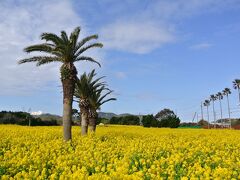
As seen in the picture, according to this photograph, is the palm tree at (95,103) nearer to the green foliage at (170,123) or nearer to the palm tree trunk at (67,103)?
the palm tree trunk at (67,103)

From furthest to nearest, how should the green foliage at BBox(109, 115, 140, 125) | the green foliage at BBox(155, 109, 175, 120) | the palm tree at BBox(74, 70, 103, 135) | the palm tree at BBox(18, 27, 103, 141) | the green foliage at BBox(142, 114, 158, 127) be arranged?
the green foliage at BBox(155, 109, 175, 120)
the green foliage at BBox(109, 115, 140, 125)
the green foliage at BBox(142, 114, 158, 127)
the palm tree at BBox(74, 70, 103, 135)
the palm tree at BBox(18, 27, 103, 141)

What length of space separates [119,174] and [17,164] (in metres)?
5.18

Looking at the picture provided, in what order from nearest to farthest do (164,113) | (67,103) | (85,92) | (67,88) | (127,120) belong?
(67,88) < (67,103) < (85,92) < (127,120) < (164,113)

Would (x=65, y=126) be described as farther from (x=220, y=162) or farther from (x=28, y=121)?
(x=28, y=121)

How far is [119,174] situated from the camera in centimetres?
869

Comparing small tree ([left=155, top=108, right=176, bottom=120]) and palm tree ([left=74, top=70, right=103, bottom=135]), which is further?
small tree ([left=155, top=108, right=176, bottom=120])

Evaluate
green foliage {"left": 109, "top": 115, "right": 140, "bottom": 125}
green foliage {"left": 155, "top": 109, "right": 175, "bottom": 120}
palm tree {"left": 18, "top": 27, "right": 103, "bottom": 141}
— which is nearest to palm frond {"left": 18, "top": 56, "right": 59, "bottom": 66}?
palm tree {"left": 18, "top": 27, "right": 103, "bottom": 141}

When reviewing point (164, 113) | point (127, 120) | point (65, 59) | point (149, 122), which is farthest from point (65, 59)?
point (164, 113)

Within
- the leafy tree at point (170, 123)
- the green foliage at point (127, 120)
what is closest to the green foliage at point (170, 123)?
the leafy tree at point (170, 123)

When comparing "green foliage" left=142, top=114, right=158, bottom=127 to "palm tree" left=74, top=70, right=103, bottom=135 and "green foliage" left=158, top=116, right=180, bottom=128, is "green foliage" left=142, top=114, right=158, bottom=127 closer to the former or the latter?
"green foliage" left=158, top=116, right=180, bottom=128

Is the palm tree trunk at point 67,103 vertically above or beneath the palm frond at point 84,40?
beneath

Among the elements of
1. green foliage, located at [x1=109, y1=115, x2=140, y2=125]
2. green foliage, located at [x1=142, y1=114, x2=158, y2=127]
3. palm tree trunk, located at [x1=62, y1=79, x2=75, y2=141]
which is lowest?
palm tree trunk, located at [x1=62, y1=79, x2=75, y2=141]

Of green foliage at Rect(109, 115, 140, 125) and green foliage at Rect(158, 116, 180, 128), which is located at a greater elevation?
green foliage at Rect(109, 115, 140, 125)

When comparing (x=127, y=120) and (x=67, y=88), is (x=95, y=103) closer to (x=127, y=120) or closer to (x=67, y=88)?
(x=67, y=88)
